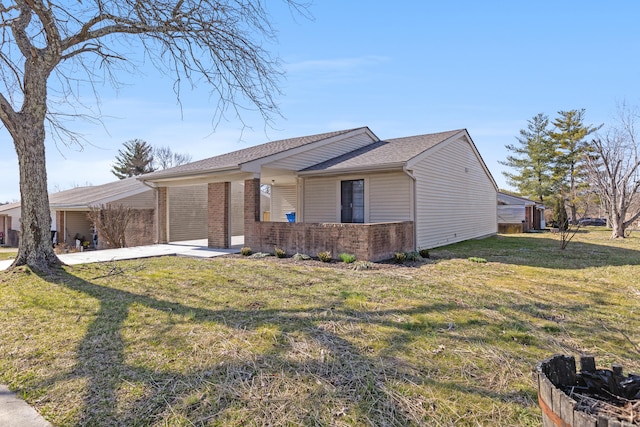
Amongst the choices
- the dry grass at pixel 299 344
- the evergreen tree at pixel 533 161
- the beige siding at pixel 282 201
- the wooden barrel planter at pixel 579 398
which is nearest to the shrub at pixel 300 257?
the dry grass at pixel 299 344

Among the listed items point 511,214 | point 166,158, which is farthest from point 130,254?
point 166,158

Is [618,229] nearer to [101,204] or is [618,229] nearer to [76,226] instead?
[101,204]

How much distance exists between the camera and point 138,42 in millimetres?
7148

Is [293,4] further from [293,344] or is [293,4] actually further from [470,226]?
[470,226]

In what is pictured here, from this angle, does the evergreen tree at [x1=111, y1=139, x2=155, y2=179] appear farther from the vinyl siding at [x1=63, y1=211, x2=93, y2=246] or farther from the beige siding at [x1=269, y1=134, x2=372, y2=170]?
the beige siding at [x1=269, y1=134, x2=372, y2=170]

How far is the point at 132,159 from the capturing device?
41719mm

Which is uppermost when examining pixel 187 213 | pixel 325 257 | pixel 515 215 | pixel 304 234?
pixel 187 213

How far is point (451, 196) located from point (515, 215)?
488 inches

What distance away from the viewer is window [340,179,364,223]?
12422mm

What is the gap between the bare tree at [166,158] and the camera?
47.3 meters

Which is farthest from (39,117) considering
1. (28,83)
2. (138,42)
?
(138,42)

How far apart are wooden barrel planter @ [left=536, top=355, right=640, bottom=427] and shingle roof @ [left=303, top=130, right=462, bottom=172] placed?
8885 mm

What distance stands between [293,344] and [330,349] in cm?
39

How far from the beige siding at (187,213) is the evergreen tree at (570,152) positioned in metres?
31.9
